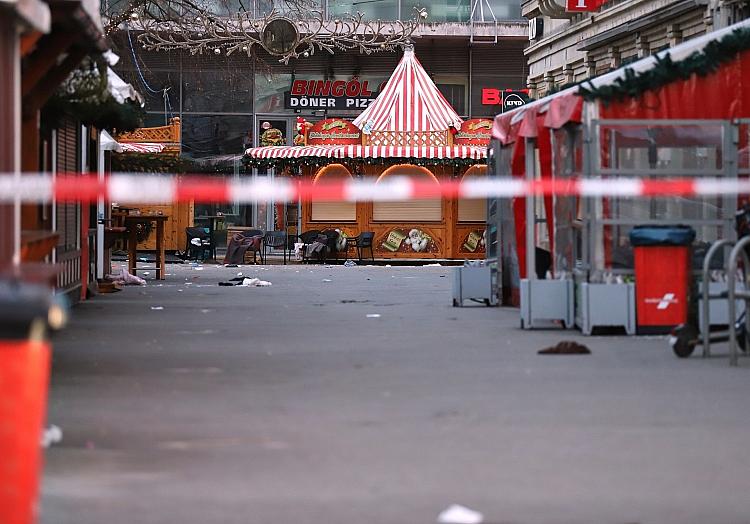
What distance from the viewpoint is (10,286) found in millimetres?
4871

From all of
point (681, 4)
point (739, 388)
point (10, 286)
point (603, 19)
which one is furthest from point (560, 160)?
point (603, 19)

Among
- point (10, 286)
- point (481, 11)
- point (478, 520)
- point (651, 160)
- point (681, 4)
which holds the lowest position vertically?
point (478, 520)

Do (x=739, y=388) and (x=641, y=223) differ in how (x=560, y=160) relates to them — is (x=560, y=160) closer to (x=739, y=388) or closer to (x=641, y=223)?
(x=641, y=223)

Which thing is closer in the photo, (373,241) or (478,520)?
(478,520)

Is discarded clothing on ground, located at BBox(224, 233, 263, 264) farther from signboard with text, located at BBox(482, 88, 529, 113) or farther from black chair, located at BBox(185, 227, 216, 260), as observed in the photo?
signboard with text, located at BBox(482, 88, 529, 113)

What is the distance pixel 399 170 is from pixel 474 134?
6.54 feet

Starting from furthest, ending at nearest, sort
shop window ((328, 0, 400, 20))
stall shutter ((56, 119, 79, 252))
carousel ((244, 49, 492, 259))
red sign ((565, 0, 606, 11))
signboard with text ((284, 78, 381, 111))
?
signboard with text ((284, 78, 381, 111)) → shop window ((328, 0, 400, 20)) → carousel ((244, 49, 492, 259)) → red sign ((565, 0, 606, 11)) → stall shutter ((56, 119, 79, 252))

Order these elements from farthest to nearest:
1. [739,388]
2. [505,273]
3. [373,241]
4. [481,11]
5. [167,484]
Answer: [481,11] < [373,241] < [505,273] < [739,388] < [167,484]

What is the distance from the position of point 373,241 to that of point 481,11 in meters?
12.0

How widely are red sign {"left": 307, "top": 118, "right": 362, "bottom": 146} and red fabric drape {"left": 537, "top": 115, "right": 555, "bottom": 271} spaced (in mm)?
19417

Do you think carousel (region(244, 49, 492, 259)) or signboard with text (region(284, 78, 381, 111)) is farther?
signboard with text (region(284, 78, 381, 111))

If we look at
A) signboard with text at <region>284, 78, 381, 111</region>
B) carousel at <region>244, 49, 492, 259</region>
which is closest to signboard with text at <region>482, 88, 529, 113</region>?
signboard with text at <region>284, 78, 381, 111</region>

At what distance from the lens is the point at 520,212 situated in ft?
60.5

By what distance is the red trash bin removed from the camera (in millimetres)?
15125
